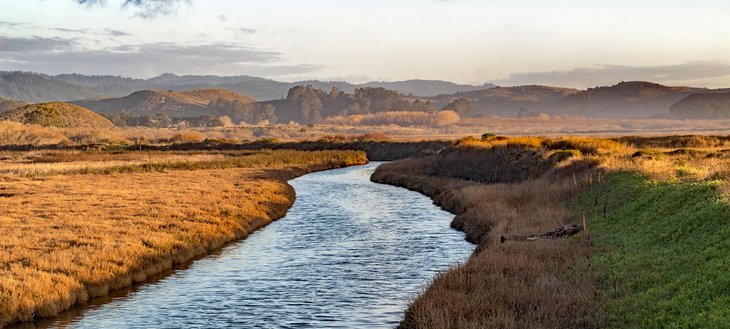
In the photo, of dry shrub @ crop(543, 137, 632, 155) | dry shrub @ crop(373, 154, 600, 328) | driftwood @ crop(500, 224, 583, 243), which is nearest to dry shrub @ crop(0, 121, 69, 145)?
dry shrub @ crop(543, 137, 632, 155)

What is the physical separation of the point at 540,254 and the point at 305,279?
9125mm

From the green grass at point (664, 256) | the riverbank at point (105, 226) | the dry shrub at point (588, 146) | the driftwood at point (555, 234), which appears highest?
the dry shrub at point (588, 146)

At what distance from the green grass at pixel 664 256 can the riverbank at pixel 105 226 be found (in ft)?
57.9

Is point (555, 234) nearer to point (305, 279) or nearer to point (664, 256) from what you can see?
point (664, 256)

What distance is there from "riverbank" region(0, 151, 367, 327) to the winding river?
3.68 ft

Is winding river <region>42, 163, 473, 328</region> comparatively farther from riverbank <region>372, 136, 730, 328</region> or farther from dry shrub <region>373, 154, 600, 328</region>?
riverbank <region>372, 136, 730, 328</region>

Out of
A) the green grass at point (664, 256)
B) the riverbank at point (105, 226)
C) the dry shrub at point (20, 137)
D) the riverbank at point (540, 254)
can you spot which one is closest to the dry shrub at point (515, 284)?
the riverbank at point (540, 254)

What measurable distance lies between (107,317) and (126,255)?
722cm

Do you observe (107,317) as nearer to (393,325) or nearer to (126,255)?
(126,255)

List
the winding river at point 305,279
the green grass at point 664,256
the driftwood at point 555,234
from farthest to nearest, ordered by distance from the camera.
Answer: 1. the driftwood at point 555,234
2. the winding river at point 305,279
3. the green grass at point 664,256

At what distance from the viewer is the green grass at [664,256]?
17.3 m

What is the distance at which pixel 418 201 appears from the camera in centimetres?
6106

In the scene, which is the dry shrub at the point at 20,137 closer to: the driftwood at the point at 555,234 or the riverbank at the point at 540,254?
the riverbank at the point at 540,254

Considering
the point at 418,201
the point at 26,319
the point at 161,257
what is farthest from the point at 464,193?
the point at 26,319
